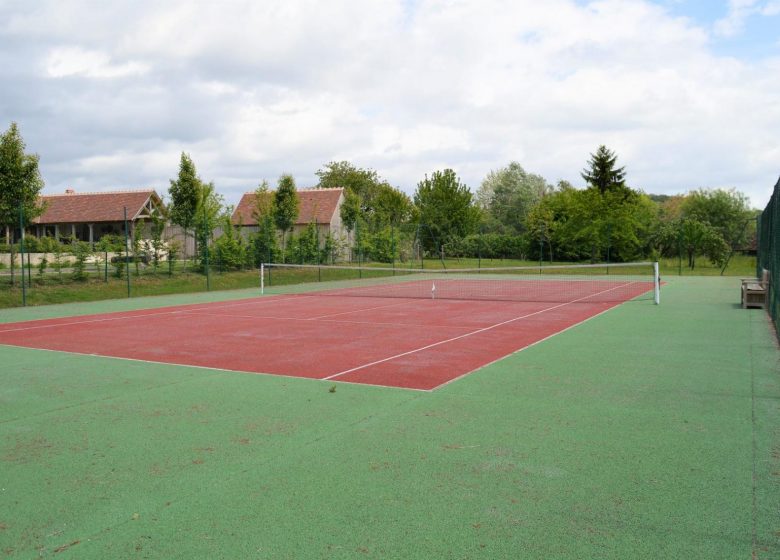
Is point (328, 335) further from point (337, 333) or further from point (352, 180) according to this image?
point (352, 180)

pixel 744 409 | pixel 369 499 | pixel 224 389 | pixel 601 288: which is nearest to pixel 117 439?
pixel 224 389

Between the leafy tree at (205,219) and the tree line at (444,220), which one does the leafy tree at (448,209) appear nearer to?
the tree line at (444,220)

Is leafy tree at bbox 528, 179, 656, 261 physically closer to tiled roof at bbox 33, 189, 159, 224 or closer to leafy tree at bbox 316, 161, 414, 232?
leafy tree at bbox 316, 161, 414, 232

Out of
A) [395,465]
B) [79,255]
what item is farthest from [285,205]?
[395,465]

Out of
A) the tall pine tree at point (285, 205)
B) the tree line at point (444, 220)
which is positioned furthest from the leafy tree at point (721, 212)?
the tall pine tree at point (285, 205)

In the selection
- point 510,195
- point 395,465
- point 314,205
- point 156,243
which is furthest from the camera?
point 510,195

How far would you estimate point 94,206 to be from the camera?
4581 centimetres

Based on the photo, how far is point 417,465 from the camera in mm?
4562

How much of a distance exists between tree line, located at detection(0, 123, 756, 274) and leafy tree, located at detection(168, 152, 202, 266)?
0.04 meters

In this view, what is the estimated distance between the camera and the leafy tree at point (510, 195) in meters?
80.0

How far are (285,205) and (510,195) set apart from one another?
54.3 m

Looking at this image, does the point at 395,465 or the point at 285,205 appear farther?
the point at 285,205

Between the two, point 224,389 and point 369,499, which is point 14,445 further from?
point 369,499

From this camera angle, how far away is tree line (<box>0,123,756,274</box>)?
27.4 meters
